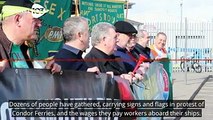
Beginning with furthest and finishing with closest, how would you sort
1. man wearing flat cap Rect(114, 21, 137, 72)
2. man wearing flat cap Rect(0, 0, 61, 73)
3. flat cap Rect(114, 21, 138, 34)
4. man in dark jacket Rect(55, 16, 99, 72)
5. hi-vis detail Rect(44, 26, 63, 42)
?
hi-vis detail Rect(44, 26, 63, 42) → flat cap Rect(114, 21, 138, 34) → man wearing flat cap Rect(114, 21, 137, 72) → man in dark jacket Rect(55, 16, 99, 72) → man wearing flat cap Rect(0, 0, 61, 73)

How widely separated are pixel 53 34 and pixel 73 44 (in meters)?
3.38

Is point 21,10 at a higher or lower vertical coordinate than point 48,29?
higher

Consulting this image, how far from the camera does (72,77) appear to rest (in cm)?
329

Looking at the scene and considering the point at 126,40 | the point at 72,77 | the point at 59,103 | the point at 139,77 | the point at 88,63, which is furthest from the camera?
the point at 126,40

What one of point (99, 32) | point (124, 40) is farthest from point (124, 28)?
point (99, 32)

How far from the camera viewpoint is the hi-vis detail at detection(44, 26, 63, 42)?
7203 mm

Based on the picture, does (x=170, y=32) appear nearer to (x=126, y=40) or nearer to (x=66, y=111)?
(x=126, y=40)

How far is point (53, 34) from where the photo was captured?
7.27 metres

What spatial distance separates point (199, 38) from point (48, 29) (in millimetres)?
24192

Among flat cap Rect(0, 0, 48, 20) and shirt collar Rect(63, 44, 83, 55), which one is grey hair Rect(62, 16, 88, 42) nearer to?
shirt collar Rect(63, 44, 83, 55)

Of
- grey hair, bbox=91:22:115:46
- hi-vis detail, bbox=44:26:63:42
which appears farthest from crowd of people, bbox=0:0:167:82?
hi-vis detail, bbox=44:26:63:42

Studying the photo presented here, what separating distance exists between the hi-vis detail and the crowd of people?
1.90m

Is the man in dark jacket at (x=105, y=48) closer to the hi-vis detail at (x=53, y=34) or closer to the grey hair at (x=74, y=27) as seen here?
the grey hair at (x=74, y=27)

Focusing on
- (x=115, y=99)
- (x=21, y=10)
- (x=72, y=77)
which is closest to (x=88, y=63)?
(x=115, y=99)
